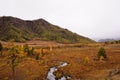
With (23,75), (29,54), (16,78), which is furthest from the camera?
(29,54)

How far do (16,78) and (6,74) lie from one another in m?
6.91

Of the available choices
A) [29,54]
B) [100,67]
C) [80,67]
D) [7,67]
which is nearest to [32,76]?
[7,67]

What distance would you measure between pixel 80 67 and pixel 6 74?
2968 cm

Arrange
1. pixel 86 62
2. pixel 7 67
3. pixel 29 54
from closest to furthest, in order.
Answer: pixel 7 67 < pixel 86 62 < pixel 29 54

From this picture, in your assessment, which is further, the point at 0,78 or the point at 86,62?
the point at 86,62

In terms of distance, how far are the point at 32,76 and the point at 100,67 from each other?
29.3 m

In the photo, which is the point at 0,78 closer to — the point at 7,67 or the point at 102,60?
the point at 7,67

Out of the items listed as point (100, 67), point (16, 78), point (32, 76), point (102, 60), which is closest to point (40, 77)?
point (32, 76)

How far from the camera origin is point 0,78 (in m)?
67.9

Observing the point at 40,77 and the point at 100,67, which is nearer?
the point at 40,77

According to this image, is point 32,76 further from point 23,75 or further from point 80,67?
point 80,67

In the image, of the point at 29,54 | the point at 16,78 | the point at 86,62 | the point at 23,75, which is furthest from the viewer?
the point at 29,54

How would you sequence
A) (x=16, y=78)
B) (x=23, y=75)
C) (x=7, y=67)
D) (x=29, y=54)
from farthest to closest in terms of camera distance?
(x=29, y=54) < (x=7, y=67) < (x=23, y=75) < (x=16, y=78)

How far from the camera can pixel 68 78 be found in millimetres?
67062
